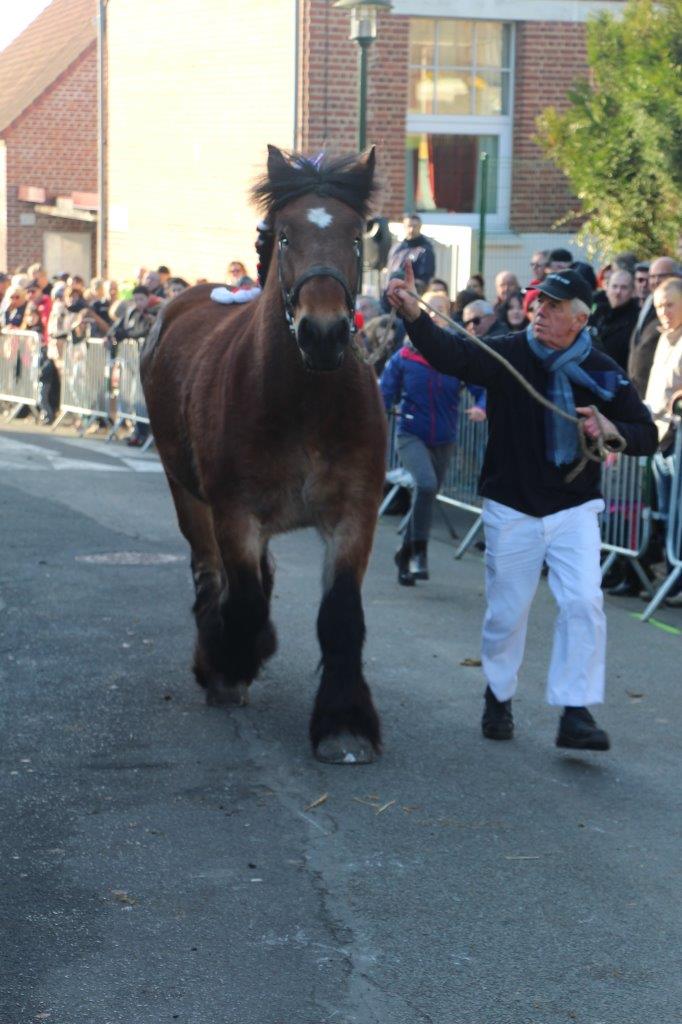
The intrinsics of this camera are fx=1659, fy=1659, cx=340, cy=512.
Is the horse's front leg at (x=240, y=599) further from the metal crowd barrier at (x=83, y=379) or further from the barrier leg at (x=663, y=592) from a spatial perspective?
the metal crowd barrier at (x=83, y=379)

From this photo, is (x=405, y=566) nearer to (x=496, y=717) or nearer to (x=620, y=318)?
(x=620, y=318)

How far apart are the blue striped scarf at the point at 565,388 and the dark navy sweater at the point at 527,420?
4 centimetres

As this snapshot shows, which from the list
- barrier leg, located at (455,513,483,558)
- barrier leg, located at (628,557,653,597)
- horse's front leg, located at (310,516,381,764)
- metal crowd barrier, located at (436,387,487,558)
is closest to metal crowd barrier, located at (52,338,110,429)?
metal crowd barrier, located at (436,387,487,558)

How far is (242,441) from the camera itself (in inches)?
→ 276

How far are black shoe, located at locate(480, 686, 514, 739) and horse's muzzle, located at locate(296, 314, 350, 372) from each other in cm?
177

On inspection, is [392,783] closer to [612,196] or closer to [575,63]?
[612,196]

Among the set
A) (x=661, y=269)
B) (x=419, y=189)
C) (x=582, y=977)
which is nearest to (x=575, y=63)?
(x=419, y=189)

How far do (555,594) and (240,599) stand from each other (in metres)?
1.34

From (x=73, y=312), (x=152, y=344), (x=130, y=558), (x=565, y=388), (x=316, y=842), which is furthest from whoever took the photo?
(x=73, y=312)

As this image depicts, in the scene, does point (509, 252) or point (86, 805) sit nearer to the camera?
point (86, 805)

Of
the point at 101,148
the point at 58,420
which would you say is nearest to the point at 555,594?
the point at 58,420

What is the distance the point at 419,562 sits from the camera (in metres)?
11.3

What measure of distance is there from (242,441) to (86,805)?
67.0 inches

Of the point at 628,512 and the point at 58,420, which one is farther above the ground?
the point at 628,512
